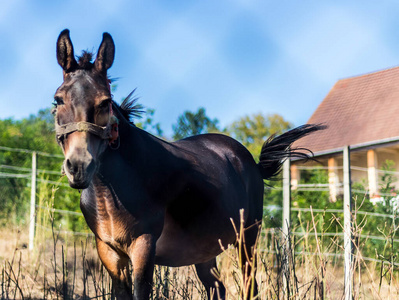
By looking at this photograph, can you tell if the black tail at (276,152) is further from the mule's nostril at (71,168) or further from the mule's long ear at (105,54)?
the mule's nostril at (71,168)

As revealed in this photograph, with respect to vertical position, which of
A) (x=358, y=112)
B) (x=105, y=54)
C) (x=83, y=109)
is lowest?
(x=83, y=109)

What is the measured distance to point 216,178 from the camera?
14.3ft

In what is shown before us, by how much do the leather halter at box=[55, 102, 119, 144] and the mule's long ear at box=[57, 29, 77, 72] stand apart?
36 cm

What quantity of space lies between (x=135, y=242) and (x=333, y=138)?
17.2 m

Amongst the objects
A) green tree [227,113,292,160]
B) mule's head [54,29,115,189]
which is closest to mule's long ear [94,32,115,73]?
mule's head [54,29,115,189]

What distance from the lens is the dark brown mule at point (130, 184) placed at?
323 cm

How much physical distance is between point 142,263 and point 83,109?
98 cm

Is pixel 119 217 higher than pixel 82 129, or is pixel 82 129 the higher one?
pixel 82 129

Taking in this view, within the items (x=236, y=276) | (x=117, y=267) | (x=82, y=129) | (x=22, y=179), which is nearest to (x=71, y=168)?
(x=82, y=129)

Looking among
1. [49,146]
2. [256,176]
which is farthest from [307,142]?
[256,176]

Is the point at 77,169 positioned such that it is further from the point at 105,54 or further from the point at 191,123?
the point at 191,123

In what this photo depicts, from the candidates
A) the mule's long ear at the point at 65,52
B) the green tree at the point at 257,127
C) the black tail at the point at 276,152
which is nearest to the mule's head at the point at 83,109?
the mule's long ear at the point at 65,52

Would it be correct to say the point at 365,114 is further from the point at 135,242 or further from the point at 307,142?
the point at 135,242

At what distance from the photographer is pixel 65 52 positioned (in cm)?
348
